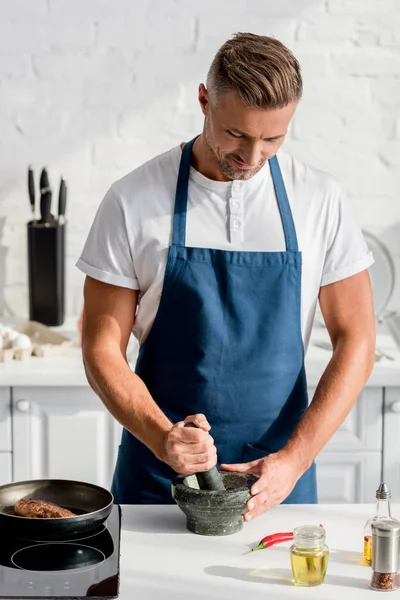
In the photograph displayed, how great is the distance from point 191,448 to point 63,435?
1533 millimetres

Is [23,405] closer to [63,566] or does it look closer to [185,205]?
[185,205]

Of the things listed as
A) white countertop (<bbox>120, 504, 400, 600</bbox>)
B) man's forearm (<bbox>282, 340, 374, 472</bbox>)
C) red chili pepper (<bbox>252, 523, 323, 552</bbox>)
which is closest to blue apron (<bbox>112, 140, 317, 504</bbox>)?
man's forearm (<bbox>282, 340, 374, 472</bbox>)

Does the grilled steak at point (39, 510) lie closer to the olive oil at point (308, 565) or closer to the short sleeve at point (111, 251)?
the olive oil at point (308, 565)

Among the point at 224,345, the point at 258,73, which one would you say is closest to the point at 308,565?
the point at 224,345

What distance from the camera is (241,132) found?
219 cm

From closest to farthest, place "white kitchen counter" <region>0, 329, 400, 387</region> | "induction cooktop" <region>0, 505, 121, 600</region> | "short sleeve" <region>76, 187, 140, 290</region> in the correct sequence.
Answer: "induction cooktop" <region>0, 505, 121, 600</region> < "short sleeve" <region>76, 187, 140, 290</region> < "white kitchen counter" <region>0, 329, 400, 387</region>

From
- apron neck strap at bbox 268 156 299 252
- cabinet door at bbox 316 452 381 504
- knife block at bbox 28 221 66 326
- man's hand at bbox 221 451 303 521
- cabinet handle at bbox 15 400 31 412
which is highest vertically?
apron neck strap at bbox 268 156 299 252

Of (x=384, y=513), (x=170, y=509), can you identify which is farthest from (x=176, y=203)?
(x=384, y=513)

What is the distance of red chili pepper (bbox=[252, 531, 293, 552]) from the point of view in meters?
1.97

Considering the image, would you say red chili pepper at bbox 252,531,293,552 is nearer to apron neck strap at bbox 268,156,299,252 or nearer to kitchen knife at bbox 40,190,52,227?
apron neck strap at bbox 268,156,299,252

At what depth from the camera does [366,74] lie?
13.2 feet

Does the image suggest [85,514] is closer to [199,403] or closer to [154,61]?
[199,403]

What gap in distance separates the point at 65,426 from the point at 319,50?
5.69 feet

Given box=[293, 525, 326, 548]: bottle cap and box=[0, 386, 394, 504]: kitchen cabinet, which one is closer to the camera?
box=[293, 525, 326, 548]: bottle cap
